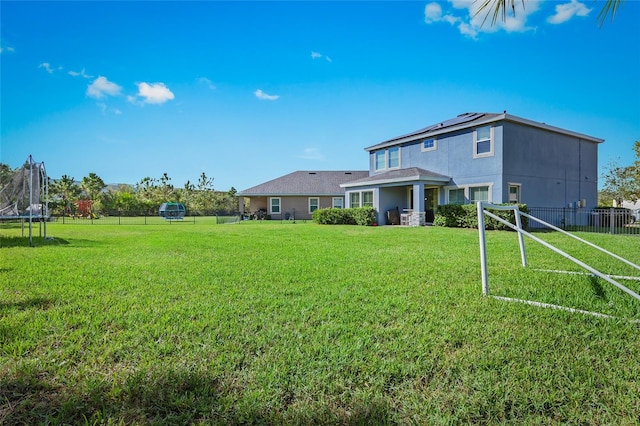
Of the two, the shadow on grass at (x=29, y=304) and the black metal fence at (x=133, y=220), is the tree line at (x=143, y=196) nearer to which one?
the black metal fence at (x=133, y=220)

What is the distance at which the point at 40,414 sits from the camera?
1.78m

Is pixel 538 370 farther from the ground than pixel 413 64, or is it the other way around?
pixel 413 64

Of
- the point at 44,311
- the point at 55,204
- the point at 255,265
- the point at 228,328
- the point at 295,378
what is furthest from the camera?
the point at 55,204

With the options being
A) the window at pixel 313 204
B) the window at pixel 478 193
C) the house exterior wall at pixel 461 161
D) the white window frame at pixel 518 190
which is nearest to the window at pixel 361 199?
the house exterior wall at pixel 461 161

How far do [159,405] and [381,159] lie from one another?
70.6 ft

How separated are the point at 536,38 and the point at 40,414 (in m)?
17.9

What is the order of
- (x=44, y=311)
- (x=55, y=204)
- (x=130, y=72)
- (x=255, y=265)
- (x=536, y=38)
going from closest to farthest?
1. (x=44, y=311)
2. (x=255, y=265)
3. (x=536, y=38)
4. (x=130, y=72)
5. (x=55, y=204)

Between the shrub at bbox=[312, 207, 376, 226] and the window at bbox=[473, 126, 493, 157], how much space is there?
21.1 feet

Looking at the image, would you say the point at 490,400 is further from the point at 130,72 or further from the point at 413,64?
the point at 130,72

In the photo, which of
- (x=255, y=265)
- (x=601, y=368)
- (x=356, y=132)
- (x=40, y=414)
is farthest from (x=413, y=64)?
(x=40, y=414)

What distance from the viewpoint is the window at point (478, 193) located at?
52.4 ft

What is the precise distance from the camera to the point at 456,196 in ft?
57.4

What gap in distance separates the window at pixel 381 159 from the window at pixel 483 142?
6.50m

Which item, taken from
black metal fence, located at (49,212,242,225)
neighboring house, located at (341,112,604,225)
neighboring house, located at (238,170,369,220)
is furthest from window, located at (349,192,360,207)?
black metal fence, located at (49,212,242,225)
